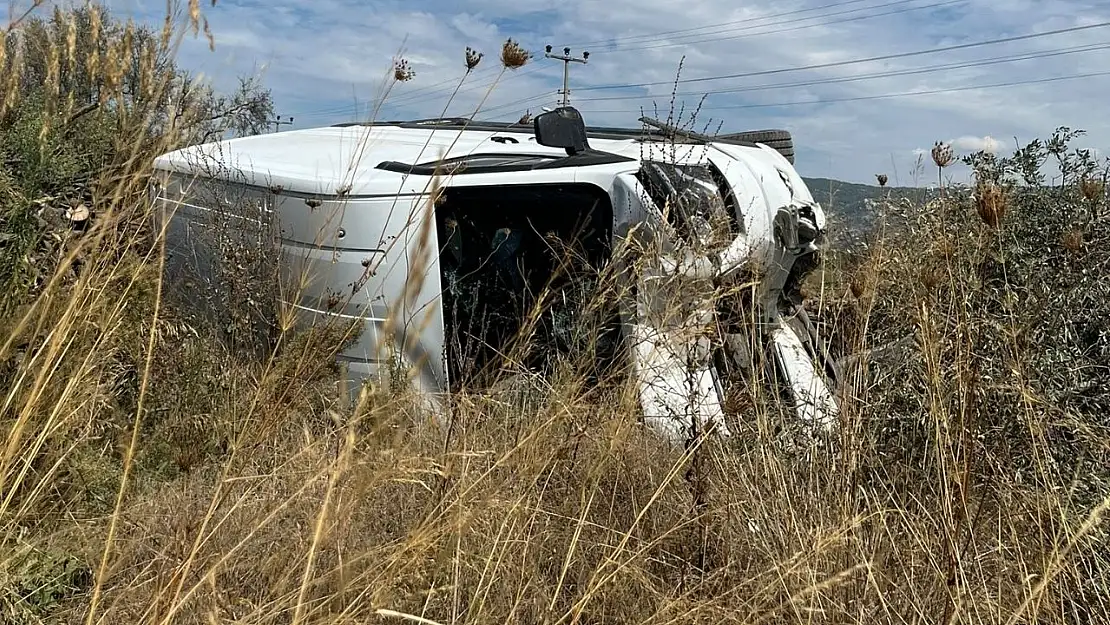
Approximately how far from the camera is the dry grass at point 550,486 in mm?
1810

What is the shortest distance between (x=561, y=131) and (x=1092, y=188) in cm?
255

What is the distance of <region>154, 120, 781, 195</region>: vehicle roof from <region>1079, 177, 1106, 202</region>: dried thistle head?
1.45 meters

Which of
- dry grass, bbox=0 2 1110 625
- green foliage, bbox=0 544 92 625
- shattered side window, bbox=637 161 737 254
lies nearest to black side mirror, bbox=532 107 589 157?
shattered side window, bbox=637 161 737 254

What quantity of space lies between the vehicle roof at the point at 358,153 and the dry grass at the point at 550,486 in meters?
1.01

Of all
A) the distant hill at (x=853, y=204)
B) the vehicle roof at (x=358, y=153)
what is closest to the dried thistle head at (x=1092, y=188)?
the distant hill at (x=853, y=204)

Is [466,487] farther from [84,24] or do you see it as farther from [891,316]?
[84,24]

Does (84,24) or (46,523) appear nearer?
(46,523)

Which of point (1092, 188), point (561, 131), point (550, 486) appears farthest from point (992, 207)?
point (561, 131)

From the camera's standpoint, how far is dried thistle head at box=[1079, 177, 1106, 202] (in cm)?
257

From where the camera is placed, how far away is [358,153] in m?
4.51

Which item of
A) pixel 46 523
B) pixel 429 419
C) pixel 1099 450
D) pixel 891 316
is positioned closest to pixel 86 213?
pixel 46 523

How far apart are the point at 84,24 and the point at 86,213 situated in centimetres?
67

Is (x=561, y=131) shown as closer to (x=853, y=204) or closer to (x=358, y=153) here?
(x=358, y=153)

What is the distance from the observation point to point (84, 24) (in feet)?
9.98
